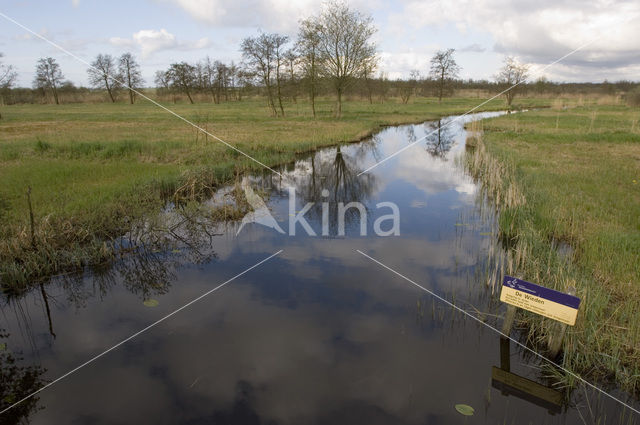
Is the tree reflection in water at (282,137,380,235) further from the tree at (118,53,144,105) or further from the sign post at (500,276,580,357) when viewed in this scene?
the tree at (118,53,144,105)

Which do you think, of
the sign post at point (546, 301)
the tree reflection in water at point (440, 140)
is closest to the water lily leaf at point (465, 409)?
the sign post at point (546, 301)

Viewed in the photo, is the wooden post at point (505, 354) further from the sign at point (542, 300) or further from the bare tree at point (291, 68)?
the bare tree at point (291, 68)

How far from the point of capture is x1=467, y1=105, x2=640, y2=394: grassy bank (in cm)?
453

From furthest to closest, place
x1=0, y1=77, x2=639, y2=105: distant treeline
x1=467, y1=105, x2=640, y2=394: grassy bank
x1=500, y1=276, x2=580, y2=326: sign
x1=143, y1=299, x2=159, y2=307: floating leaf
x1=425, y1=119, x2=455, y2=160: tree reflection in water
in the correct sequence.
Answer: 1. x1=0, y1=77, x2=639, y2=105: distant treeline
2. x1=425, y1=119, x2=455, y2=160: tree reflection in water
3. x1=143, y1=299, x2=159, y2=307: floating leaf
4. x1=467, y1=105, x2=640, y2=394: grassy bank
5. x1=500, y1=276, x2=580, y2=326: sign

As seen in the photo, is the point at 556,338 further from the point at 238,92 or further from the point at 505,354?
the point at 238,92

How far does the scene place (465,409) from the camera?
13.4 feet

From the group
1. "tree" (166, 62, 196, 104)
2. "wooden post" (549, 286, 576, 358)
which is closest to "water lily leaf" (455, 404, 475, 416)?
"wooden post" (549, 286, 576, 358)

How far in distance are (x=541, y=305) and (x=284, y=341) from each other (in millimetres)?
3059

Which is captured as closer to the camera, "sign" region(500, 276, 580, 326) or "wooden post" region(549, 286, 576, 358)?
"sign" region(500, 276, 580, 326)

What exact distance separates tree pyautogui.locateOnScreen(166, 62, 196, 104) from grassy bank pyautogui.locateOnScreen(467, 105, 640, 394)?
56683 millimetres

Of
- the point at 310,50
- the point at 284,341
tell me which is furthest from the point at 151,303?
the point at 310,50

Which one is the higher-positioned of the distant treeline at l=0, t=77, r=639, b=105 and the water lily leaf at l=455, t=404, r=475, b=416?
the distant treeline at l=0, t=77, r=639, b=105

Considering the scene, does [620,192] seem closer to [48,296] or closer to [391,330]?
[391,330]

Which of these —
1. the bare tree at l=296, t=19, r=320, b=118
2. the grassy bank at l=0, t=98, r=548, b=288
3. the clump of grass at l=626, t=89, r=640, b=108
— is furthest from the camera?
the clump of grass at l=626, t=89, r=640, b=108
